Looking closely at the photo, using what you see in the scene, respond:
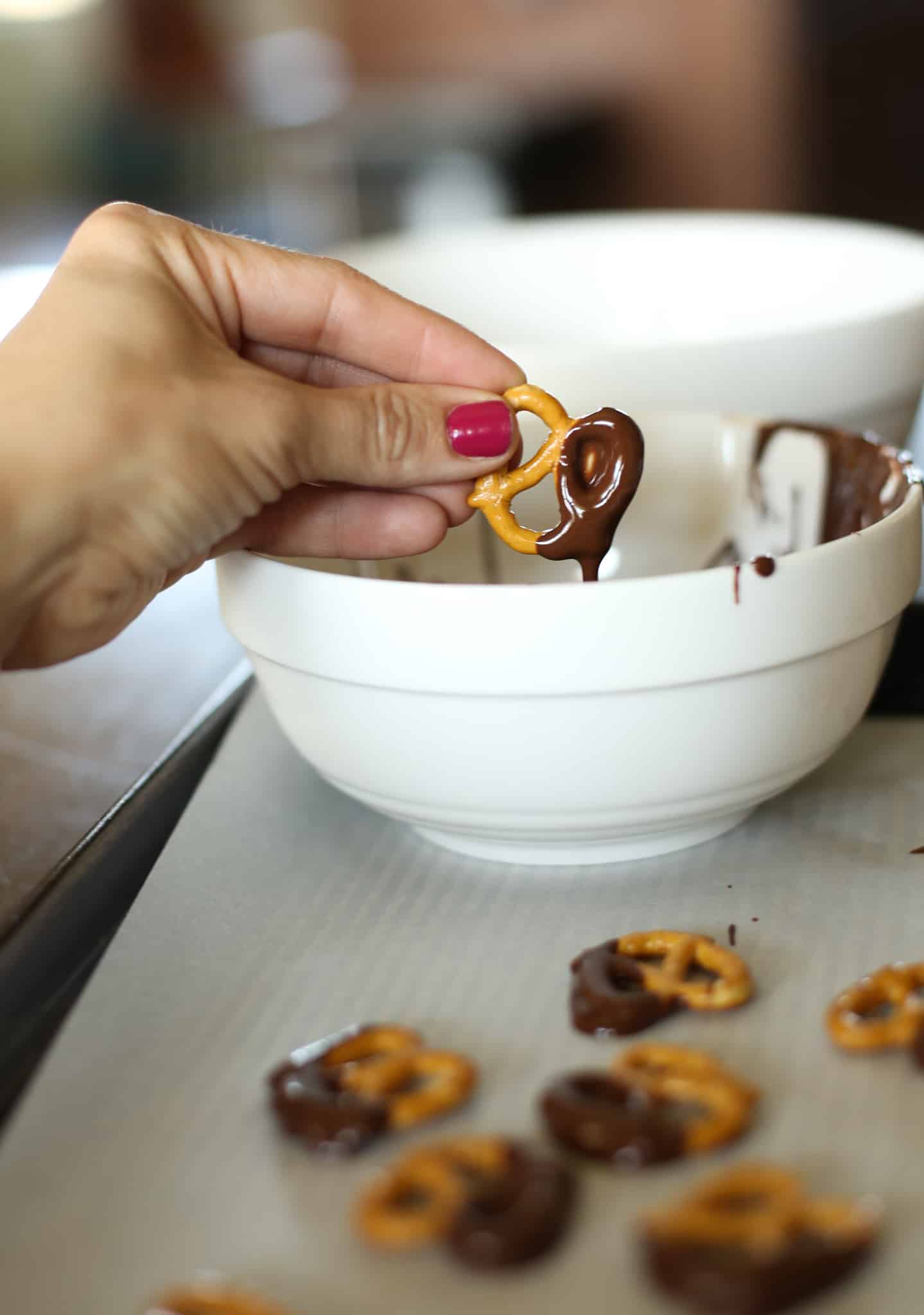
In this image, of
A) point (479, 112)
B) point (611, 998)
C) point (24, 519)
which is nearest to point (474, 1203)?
point (611, 998)

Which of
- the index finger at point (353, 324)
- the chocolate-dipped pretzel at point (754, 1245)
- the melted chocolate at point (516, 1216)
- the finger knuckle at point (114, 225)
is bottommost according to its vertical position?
the melted chocolate at point (516, 1216)

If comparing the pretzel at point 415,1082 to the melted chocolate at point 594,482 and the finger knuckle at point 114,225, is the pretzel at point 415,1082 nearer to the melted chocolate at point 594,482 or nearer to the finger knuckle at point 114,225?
the melted chocolate at point 594,482

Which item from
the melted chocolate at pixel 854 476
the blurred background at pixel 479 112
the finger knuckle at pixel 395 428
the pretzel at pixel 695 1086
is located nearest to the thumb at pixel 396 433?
the finger knuckle at pixel 395 428

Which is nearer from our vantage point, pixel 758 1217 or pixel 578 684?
pixel 758 1217

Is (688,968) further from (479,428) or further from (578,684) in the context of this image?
(479,428)

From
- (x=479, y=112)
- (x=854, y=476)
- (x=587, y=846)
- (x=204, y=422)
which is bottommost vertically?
(x=479, y=112)

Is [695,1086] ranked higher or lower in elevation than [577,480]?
lower

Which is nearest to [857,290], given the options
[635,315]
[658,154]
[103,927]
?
[635,315]
